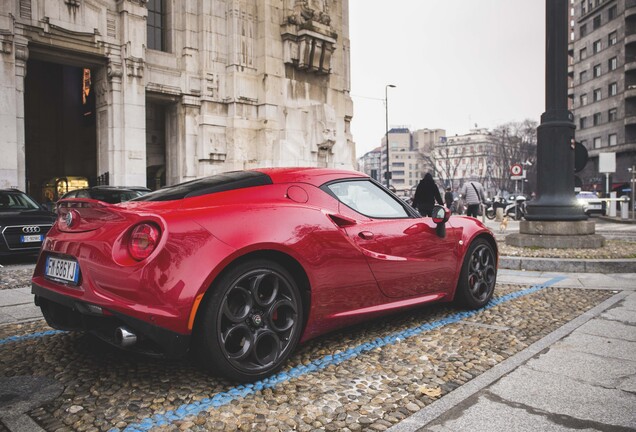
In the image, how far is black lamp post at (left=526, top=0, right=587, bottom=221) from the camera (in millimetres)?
9391

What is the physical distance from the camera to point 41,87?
26.2 metres

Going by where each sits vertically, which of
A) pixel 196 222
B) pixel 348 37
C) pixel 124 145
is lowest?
pixel 196 222

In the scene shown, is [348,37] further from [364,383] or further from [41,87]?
[364,383]

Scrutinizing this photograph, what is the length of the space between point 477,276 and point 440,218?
1053 mm

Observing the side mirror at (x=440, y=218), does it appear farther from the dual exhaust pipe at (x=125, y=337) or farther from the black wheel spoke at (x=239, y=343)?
the dual exhaust pipe at (x=125, y=337)

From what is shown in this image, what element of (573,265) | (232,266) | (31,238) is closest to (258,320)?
(232,266)

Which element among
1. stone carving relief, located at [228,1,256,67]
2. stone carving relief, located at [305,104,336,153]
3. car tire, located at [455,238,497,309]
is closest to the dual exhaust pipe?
car tire, located at [455,238,497,309]

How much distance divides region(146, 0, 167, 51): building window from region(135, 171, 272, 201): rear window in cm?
1718

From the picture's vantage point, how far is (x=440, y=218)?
163 inches

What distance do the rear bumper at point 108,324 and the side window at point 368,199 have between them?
5.22 feet

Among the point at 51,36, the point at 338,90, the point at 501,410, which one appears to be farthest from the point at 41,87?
the point at 501,410

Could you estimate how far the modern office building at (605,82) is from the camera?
1901 inches

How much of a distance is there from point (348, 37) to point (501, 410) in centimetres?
2448

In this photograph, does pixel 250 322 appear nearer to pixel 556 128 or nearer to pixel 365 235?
pixel 365 235
